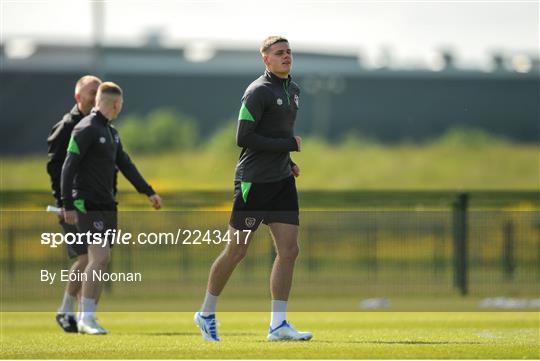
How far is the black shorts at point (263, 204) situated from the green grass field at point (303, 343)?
0.96 meters

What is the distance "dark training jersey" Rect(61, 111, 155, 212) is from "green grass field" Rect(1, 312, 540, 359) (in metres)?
1.26

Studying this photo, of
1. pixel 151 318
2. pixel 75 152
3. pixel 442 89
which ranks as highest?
pixel 442 89

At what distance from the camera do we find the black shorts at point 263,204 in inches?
428

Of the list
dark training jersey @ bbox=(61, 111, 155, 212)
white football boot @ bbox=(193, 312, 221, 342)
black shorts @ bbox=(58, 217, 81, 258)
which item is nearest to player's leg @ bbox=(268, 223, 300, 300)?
white football boot @ bbox=(193, 312, 221, 342)

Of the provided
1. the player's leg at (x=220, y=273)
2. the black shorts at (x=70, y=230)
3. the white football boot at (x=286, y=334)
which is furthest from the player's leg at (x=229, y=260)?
the black shorts at (x=70, y=230)

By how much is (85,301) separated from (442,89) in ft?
155

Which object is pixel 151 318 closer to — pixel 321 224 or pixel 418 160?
pixel 321 224

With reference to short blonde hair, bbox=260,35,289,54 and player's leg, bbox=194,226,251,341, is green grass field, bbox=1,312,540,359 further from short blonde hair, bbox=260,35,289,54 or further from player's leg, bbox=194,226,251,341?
short blonde hair, bbox=260,35,289,54

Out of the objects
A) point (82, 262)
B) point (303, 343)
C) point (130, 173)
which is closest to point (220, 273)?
point (303, 343)

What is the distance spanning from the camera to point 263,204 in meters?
10.9

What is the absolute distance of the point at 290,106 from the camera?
1098 cm

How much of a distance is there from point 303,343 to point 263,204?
1.12 metres

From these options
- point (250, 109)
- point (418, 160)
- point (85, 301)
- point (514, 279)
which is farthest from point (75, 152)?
point (418, 160)

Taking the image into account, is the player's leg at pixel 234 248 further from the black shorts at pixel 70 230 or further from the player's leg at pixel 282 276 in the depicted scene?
the black shorts at pixel 70 230
